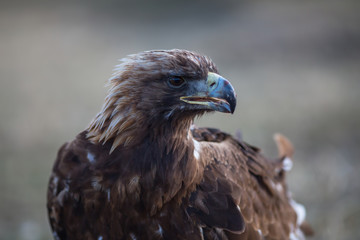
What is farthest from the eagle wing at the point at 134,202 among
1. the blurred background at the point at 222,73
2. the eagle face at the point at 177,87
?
the blurred background at the point at 222,73

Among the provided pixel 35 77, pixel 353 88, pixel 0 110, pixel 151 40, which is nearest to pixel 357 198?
Answer: pixel 353 88

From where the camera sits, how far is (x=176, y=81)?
126 inches

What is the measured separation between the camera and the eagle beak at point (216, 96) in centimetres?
313

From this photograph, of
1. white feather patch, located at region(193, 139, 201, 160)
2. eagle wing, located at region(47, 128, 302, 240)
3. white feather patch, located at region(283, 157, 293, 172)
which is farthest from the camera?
white feather patch, located at region(283, 157, 293, 172)

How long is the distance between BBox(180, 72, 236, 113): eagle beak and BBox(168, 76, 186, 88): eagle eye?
0.10 meters

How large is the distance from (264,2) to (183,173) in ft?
53.2

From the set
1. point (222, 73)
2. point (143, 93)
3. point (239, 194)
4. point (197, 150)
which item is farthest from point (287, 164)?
point (222, 73)

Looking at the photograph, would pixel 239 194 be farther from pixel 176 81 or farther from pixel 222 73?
pixel 222 73

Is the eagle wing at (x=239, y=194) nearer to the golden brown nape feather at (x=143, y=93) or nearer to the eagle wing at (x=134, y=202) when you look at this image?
the eagle wing at (x=134, y=202)

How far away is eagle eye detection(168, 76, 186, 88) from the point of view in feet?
10.5

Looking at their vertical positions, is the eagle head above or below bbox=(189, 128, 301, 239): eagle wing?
above

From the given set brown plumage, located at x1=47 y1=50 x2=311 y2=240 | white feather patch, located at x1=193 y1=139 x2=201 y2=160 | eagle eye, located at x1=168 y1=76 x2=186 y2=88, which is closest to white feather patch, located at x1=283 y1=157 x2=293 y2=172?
brown plumage, located at x1=47 y1=50 x2=311 y2=240

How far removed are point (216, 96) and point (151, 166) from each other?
69 cm

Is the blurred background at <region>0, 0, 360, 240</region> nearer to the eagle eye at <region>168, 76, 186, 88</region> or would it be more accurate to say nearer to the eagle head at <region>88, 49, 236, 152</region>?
the eagle head at <region>88, 49, 236, 152</region>
